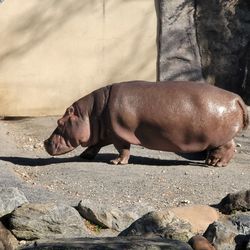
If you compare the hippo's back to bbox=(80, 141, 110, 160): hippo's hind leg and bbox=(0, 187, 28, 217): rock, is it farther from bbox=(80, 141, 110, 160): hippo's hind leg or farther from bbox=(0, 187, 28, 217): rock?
bbox=(0, 187, 28, 217): rock

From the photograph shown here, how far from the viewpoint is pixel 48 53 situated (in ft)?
43.5

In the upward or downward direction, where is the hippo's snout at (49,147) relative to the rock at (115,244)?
Answer: downward

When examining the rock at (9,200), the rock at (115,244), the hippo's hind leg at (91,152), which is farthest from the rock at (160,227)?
the hippo's hind leg at (91,152)

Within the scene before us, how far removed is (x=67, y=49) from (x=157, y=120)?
389 centimetres

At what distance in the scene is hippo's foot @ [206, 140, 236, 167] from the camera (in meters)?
10.1

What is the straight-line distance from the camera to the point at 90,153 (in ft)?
33.6

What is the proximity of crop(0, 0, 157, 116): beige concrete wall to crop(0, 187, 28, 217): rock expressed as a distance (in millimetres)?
5621

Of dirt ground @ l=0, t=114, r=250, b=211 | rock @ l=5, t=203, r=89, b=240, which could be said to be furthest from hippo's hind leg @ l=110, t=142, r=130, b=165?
rock @ l=5, t=203, r=89, b=240

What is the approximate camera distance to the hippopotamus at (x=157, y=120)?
32.3 feet

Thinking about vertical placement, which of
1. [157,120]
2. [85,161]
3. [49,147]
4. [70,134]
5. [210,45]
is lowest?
[85,161]

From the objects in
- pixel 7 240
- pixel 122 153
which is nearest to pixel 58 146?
pixel 122 153

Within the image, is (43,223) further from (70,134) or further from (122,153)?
(70,134)

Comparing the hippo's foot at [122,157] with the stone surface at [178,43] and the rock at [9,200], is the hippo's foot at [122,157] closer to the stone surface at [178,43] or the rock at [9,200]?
the rock at [9,200]

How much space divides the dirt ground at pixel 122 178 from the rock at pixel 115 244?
124cm
